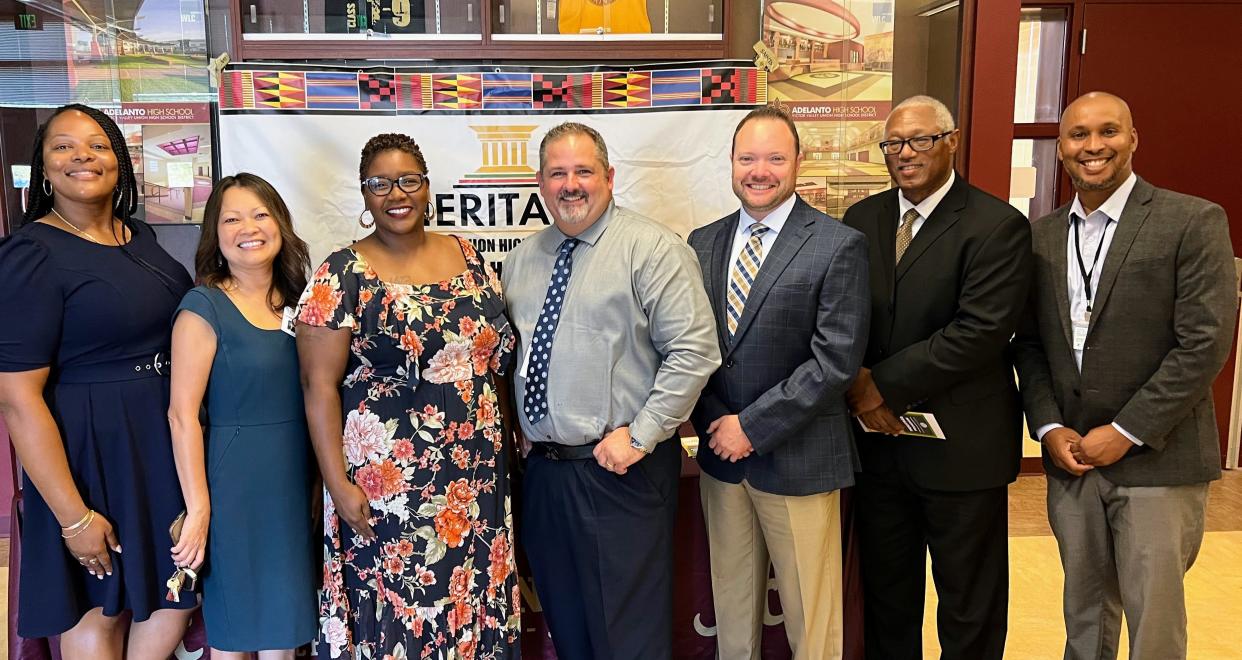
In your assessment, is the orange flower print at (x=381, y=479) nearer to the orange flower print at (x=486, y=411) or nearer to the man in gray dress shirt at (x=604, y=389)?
the orange flower print at (x=486, y=411)

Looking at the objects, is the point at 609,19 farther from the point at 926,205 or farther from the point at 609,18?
the point at 926,205

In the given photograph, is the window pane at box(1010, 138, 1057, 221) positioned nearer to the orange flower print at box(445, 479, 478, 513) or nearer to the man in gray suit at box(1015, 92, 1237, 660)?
the man in gray suit at box(1015, 92, 1237, 660)

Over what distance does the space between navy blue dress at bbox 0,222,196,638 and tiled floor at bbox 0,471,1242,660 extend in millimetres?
1313

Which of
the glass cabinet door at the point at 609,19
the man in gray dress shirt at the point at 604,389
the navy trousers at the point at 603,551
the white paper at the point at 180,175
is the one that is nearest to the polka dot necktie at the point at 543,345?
the man in gray dress shirt at the point at 604,389

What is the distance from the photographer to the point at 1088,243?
2.27m

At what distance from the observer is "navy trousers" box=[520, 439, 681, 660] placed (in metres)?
2.12

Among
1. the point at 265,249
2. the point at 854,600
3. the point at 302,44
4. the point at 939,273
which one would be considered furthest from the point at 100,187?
the point at 854,600

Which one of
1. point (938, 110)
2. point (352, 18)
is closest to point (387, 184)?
point (938, 110)

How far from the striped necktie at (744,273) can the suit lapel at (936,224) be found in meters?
0.39

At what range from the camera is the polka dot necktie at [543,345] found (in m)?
2.10

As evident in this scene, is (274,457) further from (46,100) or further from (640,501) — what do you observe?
(46,100)

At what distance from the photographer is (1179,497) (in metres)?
2.21

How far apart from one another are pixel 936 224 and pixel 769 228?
46cm

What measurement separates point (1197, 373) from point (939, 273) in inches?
25.3
